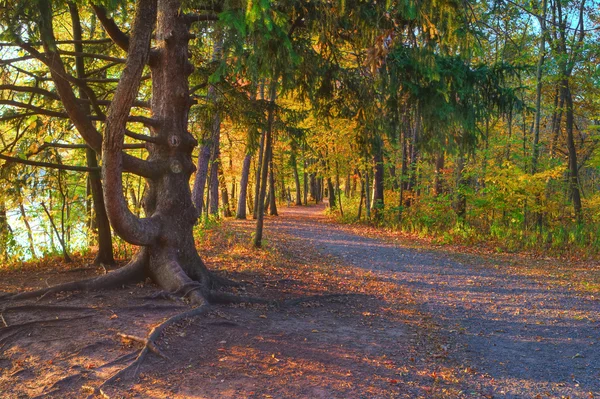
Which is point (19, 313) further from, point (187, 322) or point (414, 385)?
point (414, 385)

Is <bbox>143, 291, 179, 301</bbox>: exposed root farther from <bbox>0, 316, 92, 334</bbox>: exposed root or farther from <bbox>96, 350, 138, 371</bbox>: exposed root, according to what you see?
<bbox>96, 350, 138, 371</bbox>: exposed root

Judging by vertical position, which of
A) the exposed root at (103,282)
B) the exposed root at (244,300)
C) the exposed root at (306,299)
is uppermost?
the exposed root at (103,282)

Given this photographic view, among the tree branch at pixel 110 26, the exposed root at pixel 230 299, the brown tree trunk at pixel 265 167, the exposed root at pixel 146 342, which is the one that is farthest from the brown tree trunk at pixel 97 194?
the exposed root at pixel 146 342

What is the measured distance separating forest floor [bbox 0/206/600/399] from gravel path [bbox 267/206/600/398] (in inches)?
0.9

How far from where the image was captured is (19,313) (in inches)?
195

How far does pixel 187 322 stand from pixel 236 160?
22.2m

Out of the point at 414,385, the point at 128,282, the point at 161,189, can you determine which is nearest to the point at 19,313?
the point at 128,282

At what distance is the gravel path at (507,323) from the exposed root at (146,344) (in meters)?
3.25

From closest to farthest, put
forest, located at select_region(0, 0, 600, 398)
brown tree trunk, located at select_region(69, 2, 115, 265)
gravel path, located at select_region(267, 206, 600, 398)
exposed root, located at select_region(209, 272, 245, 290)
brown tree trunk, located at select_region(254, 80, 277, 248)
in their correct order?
1. gravel path, located at select_region(267, 206, 600, 398)
2. forest, located at select_region(0, 0, 600, 398)
3. exposed root, located at select_region(209, 272, 245, 290)
4. brown tree trunk, located at select_region(69, 2, 115, 265)
5. brown tree trunk, located at select_region(254, 80, 277, 248)

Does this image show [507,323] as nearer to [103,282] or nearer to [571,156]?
[103,282]

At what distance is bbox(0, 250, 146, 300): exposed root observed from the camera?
18.2ft

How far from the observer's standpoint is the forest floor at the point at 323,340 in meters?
3.77

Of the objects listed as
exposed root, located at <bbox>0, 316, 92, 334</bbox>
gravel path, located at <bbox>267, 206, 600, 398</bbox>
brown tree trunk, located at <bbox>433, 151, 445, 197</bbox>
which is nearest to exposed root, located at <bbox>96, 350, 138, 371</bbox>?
exposed root, located at <bbox>0, 316, 92, 334</bbox>

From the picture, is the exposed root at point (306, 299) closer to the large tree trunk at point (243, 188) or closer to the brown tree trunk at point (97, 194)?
the brown tree trunk at point (97, 194)
